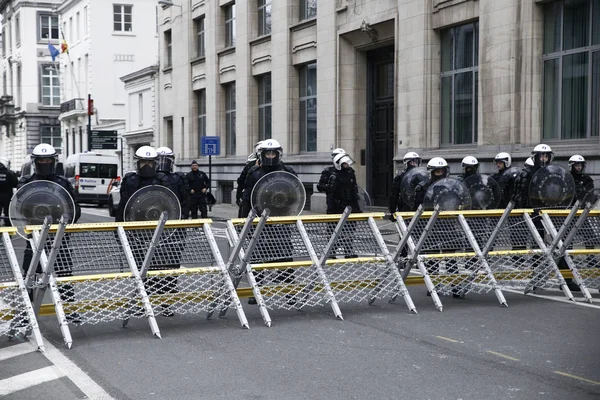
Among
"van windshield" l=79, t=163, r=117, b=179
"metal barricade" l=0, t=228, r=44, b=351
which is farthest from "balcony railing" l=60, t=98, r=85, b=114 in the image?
"metal barricade" l=0, t=228, r=44, b=351

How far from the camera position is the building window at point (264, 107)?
3353 centimetres

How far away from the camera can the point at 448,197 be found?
11156 millimetres

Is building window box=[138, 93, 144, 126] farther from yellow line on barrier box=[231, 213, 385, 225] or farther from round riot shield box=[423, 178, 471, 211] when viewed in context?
yellow line on barrier box=[231, 213, 385, 225]

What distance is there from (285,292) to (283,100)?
22.4m

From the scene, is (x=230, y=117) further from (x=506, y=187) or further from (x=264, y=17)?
(x=506, y=187)

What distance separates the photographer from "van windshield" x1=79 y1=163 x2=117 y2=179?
3631 centimetres

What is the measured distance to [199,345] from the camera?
312 inches

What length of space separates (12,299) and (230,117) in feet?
94.9

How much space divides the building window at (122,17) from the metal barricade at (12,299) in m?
52.8

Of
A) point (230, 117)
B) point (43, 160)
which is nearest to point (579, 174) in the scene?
point (43, 160)

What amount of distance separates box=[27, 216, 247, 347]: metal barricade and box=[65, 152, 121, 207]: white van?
27719 millimetres

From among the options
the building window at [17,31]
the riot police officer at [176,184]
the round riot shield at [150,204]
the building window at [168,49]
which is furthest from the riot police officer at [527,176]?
the building window at [17,31]

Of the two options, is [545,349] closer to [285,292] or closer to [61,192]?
[285,292]

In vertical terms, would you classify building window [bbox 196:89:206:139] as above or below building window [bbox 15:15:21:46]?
below
